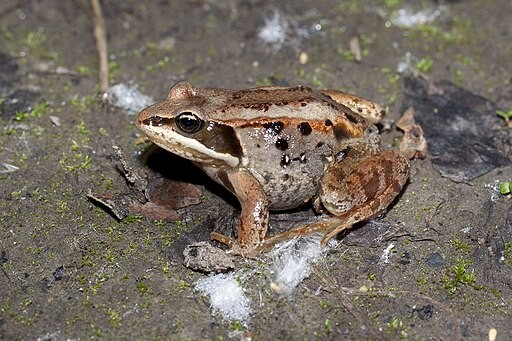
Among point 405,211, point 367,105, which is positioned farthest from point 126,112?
point 405,211

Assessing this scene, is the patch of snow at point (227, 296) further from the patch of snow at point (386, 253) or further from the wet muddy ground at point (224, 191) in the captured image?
the patch of snow at point (386, 253)

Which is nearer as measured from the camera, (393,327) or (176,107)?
(393,327)

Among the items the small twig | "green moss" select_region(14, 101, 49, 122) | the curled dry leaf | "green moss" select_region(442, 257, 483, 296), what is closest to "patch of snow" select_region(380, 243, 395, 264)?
"green moss" select_region(442, 257, 483, 296)

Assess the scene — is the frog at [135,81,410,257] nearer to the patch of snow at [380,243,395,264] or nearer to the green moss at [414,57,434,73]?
the patch of snow at [380,243,395,264]

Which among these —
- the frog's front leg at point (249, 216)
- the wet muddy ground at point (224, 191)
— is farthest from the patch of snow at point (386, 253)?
the frog's front leg at point (249, 216)

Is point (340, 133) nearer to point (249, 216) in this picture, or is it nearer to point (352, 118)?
point (352, 118)

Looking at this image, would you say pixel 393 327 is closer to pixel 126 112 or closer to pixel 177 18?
pixel 126 112

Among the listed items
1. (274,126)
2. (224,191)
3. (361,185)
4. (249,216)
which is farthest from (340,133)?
(224,191)
